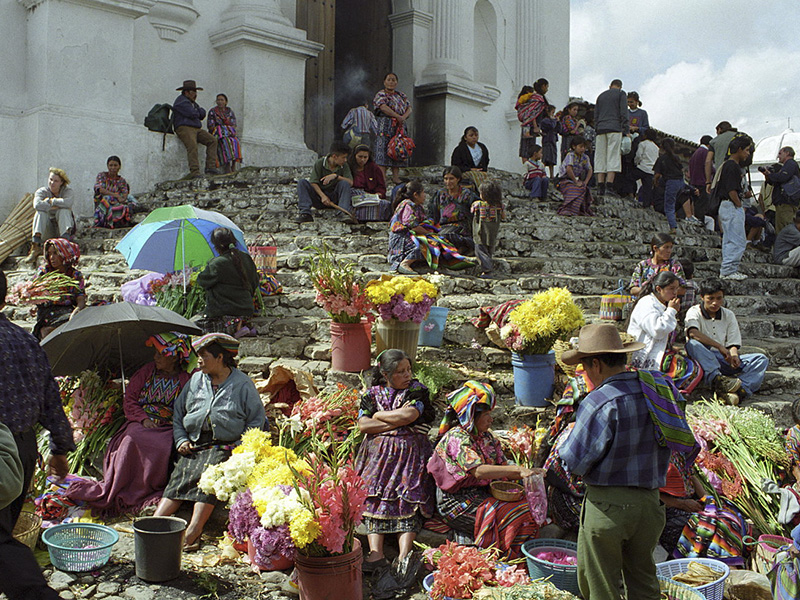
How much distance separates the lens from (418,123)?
660 inches

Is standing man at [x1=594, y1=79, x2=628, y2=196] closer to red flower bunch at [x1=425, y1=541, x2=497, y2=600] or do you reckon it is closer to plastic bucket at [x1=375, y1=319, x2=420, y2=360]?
plastic bucket at [x1=375, y1=319, x2=420, y2=360]

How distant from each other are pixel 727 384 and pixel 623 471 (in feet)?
11.5

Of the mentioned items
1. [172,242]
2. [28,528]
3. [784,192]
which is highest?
[784,192]

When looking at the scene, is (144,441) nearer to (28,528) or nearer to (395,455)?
(28,528)

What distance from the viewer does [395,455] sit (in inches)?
188

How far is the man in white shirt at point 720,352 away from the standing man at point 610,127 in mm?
6659

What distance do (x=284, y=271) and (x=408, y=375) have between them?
13.9 feet

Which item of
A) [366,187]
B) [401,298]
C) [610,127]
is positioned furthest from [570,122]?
[401,298]

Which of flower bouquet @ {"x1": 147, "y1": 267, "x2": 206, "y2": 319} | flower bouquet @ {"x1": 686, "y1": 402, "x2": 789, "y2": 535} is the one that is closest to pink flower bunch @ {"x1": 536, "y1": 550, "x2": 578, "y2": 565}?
flower bouquet @ {"x1": 686, "y1": 402, "x2": 789, "y2": 535}

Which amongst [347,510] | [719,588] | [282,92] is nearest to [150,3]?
[282,92]

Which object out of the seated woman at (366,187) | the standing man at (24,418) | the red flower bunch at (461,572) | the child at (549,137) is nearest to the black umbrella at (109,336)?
the standing man at (24,418)

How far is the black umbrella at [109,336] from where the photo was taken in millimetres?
5434

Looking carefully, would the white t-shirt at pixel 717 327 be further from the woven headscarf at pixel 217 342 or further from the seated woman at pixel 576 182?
the seated woman at pixel 576 182

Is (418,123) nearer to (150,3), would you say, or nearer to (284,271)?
(150,3)
